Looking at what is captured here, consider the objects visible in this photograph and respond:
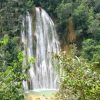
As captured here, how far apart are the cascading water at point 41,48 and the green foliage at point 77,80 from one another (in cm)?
1654

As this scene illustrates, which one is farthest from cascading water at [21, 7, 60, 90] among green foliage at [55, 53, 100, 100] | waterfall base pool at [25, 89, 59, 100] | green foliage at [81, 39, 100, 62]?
green foliage at [55, 53, 100, 100]

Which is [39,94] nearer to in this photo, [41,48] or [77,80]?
[41,48]

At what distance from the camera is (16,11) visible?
24.6 meters

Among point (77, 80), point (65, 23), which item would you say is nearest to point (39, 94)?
Result: point (65, 23)

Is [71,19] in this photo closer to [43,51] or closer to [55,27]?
[55,27]

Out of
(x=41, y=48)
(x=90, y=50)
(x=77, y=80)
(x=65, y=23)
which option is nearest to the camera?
(x=77, y=80)

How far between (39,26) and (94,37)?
3869 mm

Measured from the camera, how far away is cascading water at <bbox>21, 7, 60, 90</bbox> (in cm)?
2481

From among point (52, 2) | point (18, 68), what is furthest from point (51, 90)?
point (18, 68)

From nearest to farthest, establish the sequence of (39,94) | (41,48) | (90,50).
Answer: (39,94)
(90,50)
(41,48)

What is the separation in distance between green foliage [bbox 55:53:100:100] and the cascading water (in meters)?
16.5

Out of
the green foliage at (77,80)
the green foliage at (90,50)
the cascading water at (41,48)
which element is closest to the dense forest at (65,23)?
the green foliage at (90,50)

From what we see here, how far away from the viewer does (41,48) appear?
26.0 metres

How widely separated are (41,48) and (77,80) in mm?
19084
